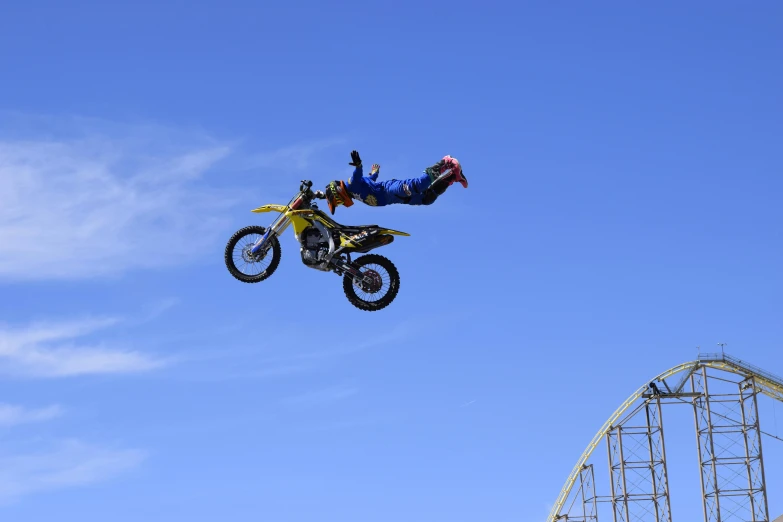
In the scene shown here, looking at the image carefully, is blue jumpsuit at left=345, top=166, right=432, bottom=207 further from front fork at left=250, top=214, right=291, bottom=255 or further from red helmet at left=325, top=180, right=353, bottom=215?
front fork at left=250, top=214, right=291, bottom=255

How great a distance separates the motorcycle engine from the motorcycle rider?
0.72 m

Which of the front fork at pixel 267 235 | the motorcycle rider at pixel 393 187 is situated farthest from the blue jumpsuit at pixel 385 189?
the front fork at pixel 267 235

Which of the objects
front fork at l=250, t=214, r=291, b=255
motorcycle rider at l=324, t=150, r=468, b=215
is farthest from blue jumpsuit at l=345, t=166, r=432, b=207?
front fork at l=250, t=214, r=291, b=255

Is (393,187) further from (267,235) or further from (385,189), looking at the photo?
(267,235)

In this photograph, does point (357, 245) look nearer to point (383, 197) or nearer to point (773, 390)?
point (383, 197)

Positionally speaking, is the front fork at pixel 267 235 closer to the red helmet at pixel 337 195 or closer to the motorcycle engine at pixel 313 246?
the motorcycle engine at pixel 313 246

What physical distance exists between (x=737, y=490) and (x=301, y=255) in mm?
41215

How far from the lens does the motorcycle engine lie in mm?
28859

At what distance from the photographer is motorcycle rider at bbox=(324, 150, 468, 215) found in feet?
90.6

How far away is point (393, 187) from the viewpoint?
2805cm

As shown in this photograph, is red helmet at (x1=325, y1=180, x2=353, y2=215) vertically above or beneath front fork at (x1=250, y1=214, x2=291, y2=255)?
above

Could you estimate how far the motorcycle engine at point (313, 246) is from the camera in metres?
28.9

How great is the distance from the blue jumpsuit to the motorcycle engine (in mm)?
1174

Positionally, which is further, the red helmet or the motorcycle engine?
the motorcycle engine
